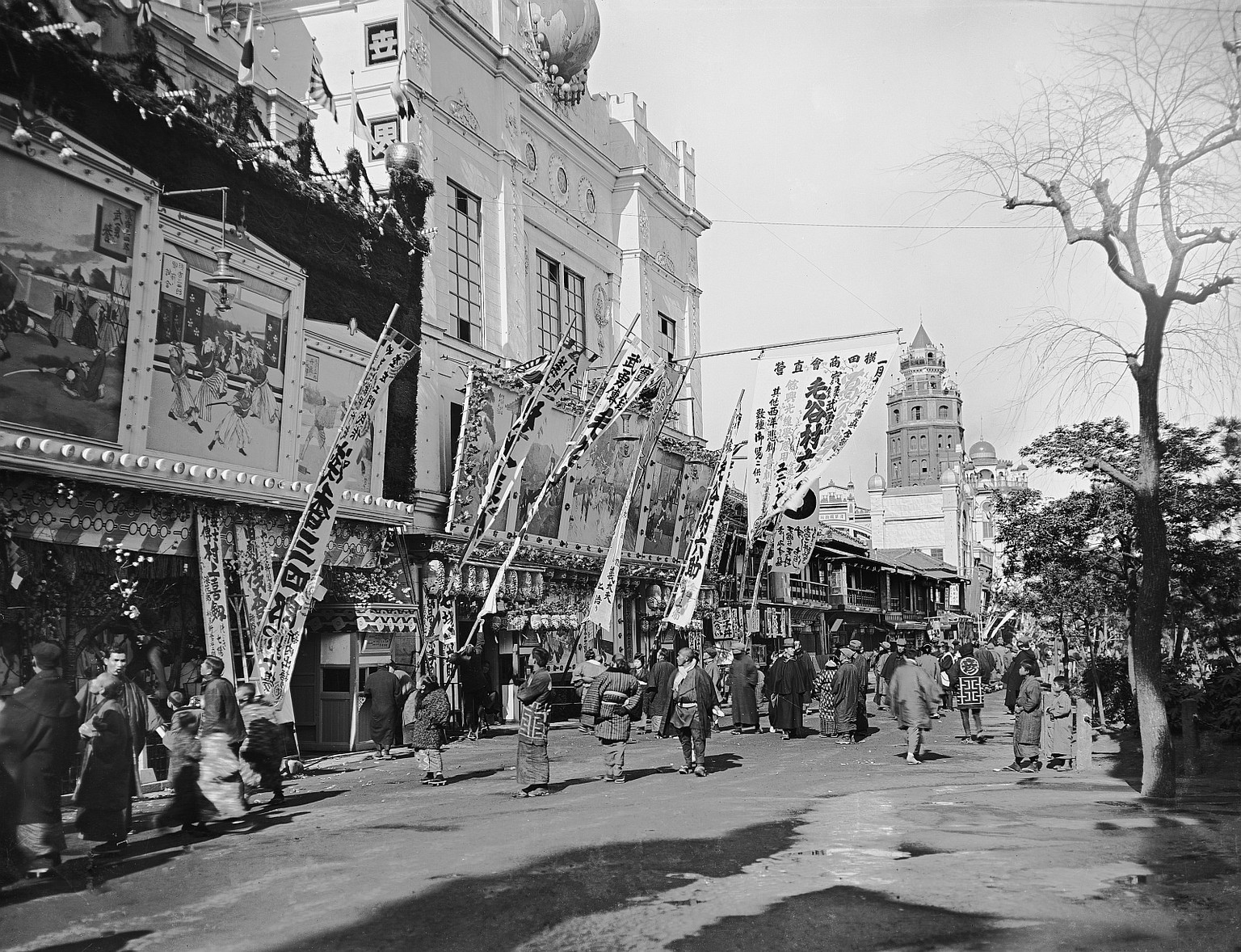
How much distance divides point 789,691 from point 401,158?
12.5m

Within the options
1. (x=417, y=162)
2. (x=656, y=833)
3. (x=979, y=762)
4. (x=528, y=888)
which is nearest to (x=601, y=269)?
(x=417, y=162)

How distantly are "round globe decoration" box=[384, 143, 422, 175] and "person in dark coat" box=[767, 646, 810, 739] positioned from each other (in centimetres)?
1191

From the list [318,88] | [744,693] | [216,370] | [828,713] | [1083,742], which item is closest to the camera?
[1083,742]

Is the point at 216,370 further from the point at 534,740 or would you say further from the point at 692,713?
the point at 692,713

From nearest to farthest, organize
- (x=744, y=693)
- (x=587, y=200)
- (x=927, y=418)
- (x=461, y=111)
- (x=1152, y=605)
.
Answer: (x=1152, y=605) → (x=744, y=693) → (x=461, y=111) → (x=587, y=200) → (x=927, y=418)

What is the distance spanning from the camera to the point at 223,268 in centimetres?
1483

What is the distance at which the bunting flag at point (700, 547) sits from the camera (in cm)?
2692

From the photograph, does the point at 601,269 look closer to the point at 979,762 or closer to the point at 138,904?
the point at 979,762

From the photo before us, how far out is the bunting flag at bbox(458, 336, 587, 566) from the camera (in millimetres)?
22234

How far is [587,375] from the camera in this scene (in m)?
28.7

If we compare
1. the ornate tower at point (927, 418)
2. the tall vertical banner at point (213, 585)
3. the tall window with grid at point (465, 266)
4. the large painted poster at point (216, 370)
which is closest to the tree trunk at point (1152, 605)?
the tall vertical banner at point (213, 585)

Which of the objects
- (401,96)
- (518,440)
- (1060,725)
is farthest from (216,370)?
(1060,725)

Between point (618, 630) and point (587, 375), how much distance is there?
7.20m

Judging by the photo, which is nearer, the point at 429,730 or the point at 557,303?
the point at 429,730
